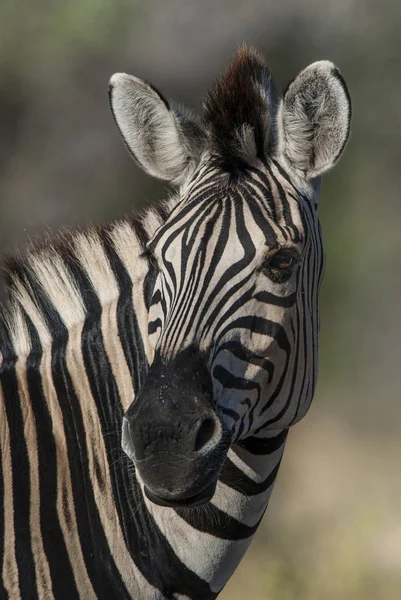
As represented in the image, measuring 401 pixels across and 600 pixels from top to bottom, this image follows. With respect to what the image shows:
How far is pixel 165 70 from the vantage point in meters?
16.5

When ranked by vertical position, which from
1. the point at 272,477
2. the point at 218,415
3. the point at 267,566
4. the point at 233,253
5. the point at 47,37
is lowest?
the point at 267,566

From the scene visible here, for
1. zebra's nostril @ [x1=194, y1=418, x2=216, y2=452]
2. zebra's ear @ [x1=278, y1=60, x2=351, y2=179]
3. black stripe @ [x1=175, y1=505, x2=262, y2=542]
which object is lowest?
black stripe @ [x1=175, y1=505, x2=262, y2=542]

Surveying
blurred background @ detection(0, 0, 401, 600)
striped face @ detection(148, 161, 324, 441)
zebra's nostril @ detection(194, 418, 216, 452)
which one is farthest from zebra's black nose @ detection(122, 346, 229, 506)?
blurred background @ detection(0, 0, 401, 600)

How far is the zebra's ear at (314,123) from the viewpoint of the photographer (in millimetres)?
4184

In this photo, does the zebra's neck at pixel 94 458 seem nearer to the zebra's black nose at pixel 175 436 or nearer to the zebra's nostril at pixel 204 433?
the zebra's black nose at pixel 175 436

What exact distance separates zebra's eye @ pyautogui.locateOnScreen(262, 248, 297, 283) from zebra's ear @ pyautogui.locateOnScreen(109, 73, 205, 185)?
82 cm

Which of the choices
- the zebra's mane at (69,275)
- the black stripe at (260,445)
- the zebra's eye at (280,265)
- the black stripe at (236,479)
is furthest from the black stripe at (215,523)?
the zebra's eye at (280,265)

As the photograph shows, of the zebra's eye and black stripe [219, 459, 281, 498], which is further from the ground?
the zebra's eye

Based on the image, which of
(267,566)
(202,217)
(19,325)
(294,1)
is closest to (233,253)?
(202,217)

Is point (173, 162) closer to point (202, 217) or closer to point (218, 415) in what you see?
point (202, 217)

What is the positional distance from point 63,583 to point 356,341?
43.3 feet

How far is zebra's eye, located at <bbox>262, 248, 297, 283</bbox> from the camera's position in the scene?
3.94 metres

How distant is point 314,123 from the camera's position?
14.1ft

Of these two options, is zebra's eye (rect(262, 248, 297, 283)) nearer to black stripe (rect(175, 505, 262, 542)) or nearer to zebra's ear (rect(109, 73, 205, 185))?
zebra's ear (rect(109, 73, 205, 185))
